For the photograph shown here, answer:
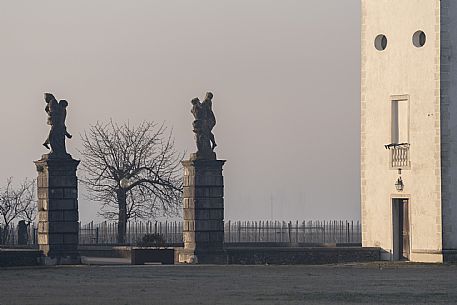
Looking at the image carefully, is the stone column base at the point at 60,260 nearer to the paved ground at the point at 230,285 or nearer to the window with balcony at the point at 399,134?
the paved ground at the point at 230,285

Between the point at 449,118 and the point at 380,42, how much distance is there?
4239mm

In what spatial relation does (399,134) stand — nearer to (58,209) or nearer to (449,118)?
(449,118)

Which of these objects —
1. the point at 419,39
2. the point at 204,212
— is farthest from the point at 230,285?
the point at 419,39

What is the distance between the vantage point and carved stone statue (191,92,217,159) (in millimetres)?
48750

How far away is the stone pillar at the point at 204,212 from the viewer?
48031 mm

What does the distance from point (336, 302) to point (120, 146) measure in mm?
42858

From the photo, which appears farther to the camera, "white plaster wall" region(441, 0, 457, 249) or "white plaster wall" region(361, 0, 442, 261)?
"white plaster wall" region(361, 0, 442, 261)

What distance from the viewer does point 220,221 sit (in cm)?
4844

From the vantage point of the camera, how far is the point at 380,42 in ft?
166

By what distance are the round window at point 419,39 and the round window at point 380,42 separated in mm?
1636

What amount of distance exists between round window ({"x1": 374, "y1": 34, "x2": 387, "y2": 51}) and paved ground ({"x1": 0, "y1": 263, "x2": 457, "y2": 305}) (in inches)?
341

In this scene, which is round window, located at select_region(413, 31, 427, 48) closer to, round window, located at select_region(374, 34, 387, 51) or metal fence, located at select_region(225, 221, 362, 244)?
round window, located at select_region(374, 34, 387, 51)

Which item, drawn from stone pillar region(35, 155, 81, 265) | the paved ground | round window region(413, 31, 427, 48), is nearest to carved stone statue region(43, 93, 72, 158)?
stone pillar region(35, 155, 81, 265)

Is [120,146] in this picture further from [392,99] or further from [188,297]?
[188,297]
